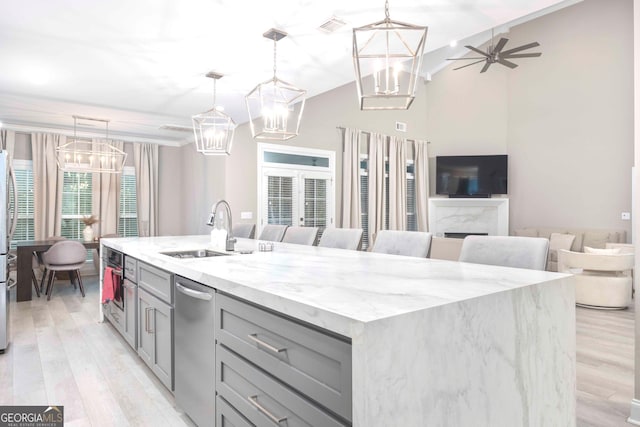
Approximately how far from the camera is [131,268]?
312 cm

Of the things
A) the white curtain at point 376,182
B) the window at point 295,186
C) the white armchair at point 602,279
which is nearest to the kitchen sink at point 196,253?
the window at point 295,186

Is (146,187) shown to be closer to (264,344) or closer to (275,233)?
(275,233)

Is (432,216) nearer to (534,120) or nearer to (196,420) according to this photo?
(534,120)

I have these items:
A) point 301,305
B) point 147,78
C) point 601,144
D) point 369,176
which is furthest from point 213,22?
Result: point 601,144

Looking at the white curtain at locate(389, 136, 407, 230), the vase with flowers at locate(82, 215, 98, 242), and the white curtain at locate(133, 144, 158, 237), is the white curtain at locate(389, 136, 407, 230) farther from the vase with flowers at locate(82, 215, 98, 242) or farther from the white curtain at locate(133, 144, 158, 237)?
the vase with flowers at locate(82, 215, 98, 242)

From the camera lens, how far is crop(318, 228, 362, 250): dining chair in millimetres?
3330

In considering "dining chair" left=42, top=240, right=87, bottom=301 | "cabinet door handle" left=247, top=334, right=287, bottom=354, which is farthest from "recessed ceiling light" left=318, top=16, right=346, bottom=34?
"dining chair" left=42, top=240, right=87, bottom=301

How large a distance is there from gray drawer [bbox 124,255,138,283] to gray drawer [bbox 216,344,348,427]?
1531 millimetres

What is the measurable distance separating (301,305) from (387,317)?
28cm

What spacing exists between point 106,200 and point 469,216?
290 inches

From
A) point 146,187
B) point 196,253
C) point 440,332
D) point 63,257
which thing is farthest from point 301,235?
point 146,187

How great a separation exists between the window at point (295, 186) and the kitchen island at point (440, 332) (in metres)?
4.78

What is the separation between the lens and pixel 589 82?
24.3ft

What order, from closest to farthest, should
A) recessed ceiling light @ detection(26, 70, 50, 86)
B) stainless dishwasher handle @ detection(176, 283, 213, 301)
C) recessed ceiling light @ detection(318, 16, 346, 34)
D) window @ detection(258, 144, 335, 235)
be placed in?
stainless dishwasher handle @ detection(176, 283, 213, 301), recessed ceiling light @ detection(318, 16, 346, 34), recessed ceiling light @ detection(26, 70, 50, 86), window @ detection(258, 144, 335, 235)
